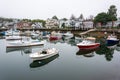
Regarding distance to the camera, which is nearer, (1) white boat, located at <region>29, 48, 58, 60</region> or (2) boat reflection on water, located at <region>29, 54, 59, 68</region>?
(2) boat reflection on water, located at <region>29, 54, 59, 68</region>

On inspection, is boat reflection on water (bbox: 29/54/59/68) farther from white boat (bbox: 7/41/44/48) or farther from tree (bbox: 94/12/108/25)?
tree (bbox: 94/12/108/25)

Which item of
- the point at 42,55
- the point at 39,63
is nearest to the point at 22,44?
the point at 42,55

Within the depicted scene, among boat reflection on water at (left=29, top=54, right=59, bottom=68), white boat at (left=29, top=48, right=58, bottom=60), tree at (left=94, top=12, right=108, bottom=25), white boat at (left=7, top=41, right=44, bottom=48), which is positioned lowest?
boat reflection on water at (left=29, top=54, right=59, bottom=68)

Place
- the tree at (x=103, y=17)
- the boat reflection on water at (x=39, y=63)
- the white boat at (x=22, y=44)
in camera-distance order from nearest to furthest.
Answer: the boat reflection on water at (x=39, y=63) → the white boat at (x=22, y=44) → the tree at (x=103, y=17)

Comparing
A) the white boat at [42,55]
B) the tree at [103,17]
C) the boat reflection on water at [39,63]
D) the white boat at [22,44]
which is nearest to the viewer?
the boat reflection on water at [39,63]

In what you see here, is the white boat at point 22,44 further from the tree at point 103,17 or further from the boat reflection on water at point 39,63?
the tree at point 103,17

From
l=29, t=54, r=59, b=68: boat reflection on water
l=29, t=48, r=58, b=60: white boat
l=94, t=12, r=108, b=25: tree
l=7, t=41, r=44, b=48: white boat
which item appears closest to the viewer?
l=29, t=54, r=59, b=68: boat reflection on water

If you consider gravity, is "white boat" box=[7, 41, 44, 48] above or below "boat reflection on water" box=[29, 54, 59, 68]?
above

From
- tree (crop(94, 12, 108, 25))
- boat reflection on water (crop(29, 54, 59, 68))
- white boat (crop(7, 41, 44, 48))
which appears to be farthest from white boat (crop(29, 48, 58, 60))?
tree (crop(94, 12, 108, 25))

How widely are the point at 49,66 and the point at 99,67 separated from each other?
7.64m

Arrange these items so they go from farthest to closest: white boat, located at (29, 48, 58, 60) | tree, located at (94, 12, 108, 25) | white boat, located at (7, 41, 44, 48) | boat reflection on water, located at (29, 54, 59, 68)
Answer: tree, located at (94, 12, 108, 25)
white boat, located at (7, 41, 44, 48)
white boat, located at (29, 48, 58, 60)
boat reflection on water, located at (29, 54, 59, 68)

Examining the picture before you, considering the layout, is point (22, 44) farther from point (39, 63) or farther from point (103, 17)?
point (103, 17)

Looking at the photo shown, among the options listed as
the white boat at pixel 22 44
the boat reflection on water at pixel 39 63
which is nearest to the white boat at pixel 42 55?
the boat reflection on water at pixel 39 63

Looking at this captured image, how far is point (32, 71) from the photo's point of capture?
24.9 meters
